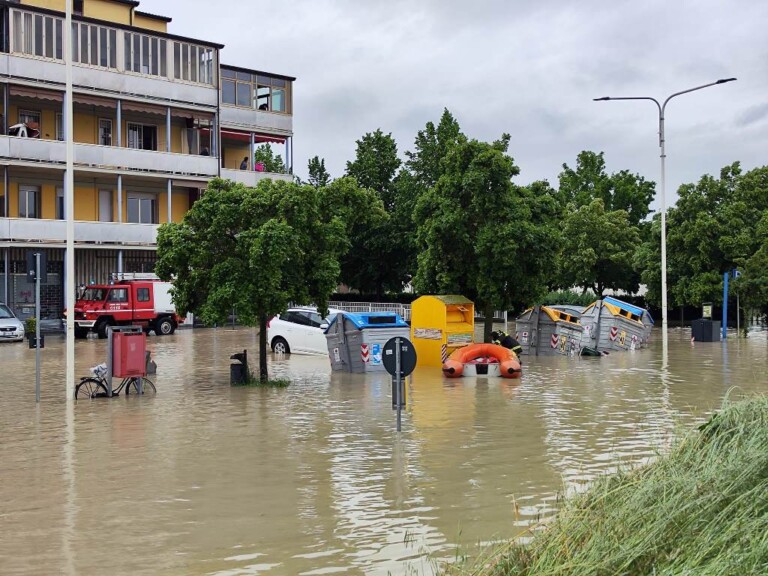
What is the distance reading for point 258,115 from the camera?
52.4 m

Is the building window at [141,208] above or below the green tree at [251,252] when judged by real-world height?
above

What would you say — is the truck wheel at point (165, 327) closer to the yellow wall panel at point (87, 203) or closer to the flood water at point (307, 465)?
the yellow wall panel at point (87, 203)

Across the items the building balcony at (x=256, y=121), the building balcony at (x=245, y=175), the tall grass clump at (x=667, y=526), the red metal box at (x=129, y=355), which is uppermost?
the building balcony at (x=256, y=121)

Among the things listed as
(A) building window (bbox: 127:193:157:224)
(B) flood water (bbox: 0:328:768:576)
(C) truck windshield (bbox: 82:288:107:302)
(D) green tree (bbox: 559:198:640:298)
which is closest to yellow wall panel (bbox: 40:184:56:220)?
(A) building window (bbox: 127:193:157:224)

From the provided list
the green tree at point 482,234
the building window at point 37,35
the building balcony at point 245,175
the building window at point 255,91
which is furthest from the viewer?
the building window at point 255,91

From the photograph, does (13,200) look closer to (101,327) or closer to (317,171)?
(101,327)

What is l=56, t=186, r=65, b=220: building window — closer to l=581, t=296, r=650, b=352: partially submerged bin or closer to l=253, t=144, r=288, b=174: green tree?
l=581, t=296, r=650, b=352: partially submerged bin

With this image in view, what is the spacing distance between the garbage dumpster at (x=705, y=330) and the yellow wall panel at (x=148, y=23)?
33.1m

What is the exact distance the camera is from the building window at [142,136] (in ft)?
159

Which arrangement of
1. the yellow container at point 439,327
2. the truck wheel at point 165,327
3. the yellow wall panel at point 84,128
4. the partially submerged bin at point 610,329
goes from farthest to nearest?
1. the yellow wall panel at point 84,128
2. the truck wheel at point 165,327
3. the partially submerged bin at point 610,329
4. the yellow container at point 439,327

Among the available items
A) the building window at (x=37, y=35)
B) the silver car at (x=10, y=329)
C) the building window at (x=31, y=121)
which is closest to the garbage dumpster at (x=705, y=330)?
the silver car at (x=10, y=329)

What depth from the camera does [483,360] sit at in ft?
79.5

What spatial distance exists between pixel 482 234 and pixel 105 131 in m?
24.5

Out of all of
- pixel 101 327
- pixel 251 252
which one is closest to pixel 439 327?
pixel 251 252
